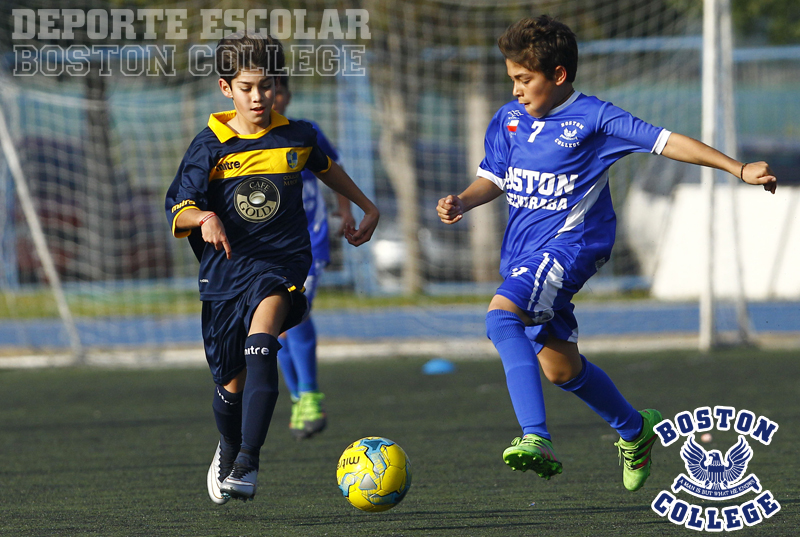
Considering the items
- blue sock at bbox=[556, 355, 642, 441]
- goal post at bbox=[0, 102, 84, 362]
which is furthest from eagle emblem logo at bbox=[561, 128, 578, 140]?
goal post at bbox=[0, 102, 84, 362]

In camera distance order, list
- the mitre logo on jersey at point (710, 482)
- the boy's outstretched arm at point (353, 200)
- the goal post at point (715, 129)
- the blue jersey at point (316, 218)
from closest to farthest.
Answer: the mitre logo on jersey at point (710, 482)
the boy's outstretched arm at point (353, 200)
the blue jersey at point (316, 218)
the goal post at point (715, 129)

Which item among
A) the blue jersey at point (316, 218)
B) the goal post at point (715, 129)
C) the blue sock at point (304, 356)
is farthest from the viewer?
the goal post at point (715, 129)

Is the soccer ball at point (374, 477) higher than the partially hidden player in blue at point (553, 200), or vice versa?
the partially hidden player in blue at point (553, 200)

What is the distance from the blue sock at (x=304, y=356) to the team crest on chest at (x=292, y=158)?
1.80m

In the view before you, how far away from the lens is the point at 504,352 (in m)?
3.28

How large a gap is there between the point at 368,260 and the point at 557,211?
7.74 metres

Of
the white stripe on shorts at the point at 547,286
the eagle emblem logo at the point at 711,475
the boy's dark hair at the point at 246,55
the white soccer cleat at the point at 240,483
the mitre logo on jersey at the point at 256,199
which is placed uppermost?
the boy's dark hair at the point at 246,55

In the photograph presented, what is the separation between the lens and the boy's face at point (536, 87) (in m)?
3.46

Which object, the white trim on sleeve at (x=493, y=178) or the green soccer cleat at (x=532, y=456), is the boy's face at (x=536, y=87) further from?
the green soccer cleat at (x=532, y=456)

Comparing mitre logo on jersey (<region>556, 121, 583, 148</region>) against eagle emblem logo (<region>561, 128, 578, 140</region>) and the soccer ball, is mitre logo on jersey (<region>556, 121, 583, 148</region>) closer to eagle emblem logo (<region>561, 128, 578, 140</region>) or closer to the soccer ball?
eagle emblem logo (<region>561, 128, 578, 140</region>)

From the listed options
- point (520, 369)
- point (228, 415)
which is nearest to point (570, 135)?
point (520, 369)

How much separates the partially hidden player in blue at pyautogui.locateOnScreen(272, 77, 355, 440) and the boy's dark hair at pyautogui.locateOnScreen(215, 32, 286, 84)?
1.34m

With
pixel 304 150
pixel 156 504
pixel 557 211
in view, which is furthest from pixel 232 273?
pixel 557 211

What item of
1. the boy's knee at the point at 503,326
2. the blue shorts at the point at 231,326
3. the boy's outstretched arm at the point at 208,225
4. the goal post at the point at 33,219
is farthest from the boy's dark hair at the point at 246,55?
the goal post at the point at 33,219
